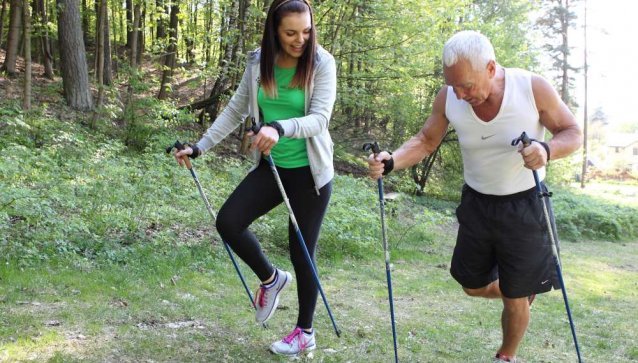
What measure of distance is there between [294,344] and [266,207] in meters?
0.87

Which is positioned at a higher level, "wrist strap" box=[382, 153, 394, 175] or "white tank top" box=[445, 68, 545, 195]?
"white tank top" box=[445, 68, 545, 195]

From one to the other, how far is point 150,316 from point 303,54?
218 centimetres

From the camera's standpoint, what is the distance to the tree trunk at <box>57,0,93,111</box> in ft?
38.7

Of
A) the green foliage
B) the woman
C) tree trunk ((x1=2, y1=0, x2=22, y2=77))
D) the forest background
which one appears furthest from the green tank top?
the green foliage

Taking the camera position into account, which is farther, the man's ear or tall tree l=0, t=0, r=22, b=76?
tall tree l=0, t=0, r=22, b=76

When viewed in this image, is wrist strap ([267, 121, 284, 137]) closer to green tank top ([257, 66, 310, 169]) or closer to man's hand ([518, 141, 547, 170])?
green tank top ([257, 66, 310, 169])

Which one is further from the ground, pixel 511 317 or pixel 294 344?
pixel 511 317

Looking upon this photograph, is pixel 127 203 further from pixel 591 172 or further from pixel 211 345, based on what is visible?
pixel 591 172

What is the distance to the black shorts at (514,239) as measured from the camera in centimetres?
304

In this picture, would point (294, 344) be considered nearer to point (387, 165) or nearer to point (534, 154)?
point (387, 165)

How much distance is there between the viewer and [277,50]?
3125mm

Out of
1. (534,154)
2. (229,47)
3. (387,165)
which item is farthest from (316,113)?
(229,47)

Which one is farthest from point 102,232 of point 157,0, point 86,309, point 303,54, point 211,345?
point 157,0

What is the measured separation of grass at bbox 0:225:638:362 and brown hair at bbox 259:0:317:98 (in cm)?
165
